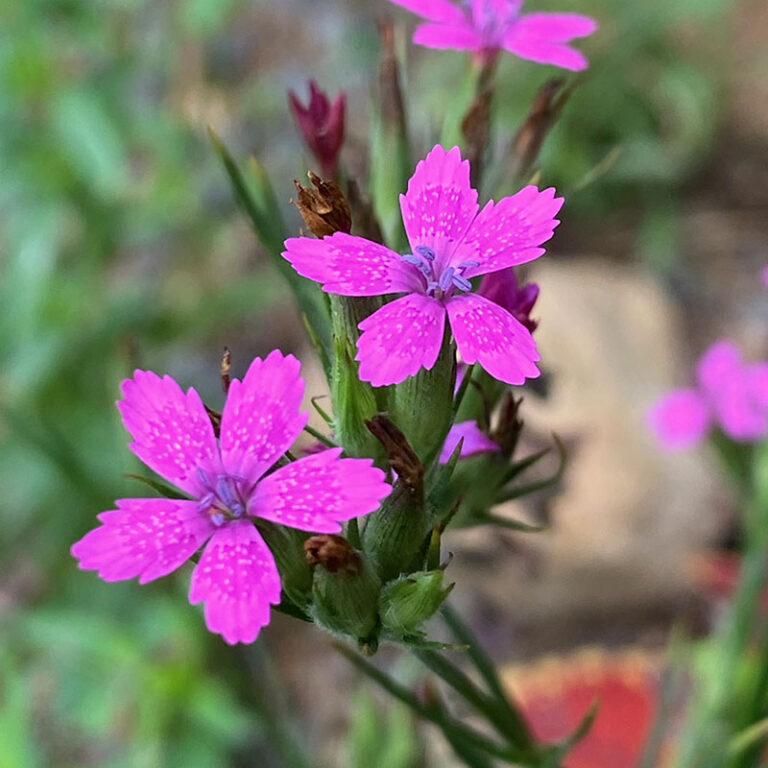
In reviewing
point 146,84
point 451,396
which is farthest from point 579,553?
point 146,84

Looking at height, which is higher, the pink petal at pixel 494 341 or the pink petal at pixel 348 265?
the pink petal at pixel 348 265

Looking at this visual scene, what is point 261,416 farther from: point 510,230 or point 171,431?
point 510,230

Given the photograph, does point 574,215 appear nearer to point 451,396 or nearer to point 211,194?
point 211,194

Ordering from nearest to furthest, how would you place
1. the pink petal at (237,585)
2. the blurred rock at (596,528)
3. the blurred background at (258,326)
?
the pink petal at (237,585) → the blurred background at (258,326) → the blurred rock at (596,528)

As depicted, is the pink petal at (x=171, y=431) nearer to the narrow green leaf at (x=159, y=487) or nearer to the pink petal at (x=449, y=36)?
the narrow green leaf at (x=159, y=487)

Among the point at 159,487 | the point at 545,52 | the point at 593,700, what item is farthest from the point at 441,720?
the point at 593,700

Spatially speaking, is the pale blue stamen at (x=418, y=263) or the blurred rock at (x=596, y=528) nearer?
A: the pale blue stamen at (x=418, y=263)

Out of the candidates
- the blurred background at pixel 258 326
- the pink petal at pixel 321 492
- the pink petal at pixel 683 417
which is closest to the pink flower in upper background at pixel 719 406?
the pink petal at pixel 683 417

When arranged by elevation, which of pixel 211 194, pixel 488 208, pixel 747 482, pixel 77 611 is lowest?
pixel 77 611
